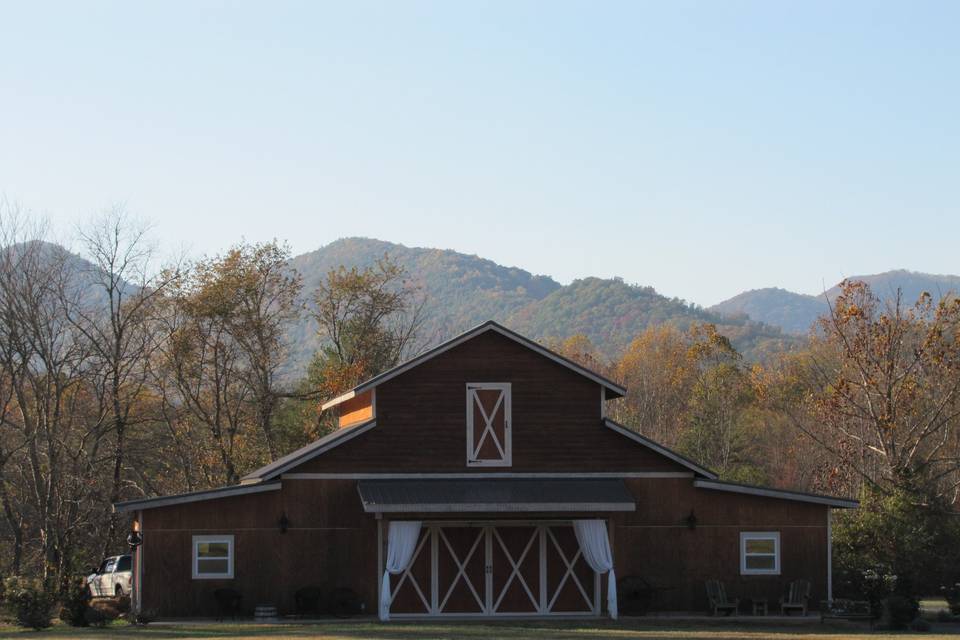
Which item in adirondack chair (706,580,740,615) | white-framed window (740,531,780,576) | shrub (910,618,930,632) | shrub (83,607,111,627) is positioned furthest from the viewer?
white-framed window (740,531,780,576)

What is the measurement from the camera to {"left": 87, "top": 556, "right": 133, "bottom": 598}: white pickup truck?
3309 centimetres

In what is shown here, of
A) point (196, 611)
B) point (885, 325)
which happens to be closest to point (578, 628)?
point (196, 611)

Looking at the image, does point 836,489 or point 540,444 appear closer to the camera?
point 540,444

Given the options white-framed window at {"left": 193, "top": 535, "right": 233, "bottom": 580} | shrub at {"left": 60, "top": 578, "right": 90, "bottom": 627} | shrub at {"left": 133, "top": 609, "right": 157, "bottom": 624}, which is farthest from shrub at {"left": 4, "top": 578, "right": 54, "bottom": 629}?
white-framed window at {"left": 193, "top": 535, "right": 233, "bottom": 580}

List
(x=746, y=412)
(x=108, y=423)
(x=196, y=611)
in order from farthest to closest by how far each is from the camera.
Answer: (x=746, y=412) → (x=108, y=423) → (x=196, y=611)

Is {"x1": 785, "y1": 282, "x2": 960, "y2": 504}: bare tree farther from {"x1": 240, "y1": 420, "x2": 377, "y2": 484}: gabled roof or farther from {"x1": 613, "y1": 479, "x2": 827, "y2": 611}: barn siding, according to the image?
{"x1": 240, "y1": 420, "x2": 377, "y2": 484}: gabled roof

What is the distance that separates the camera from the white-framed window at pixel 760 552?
29688 mm

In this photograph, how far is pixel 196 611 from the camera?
27969mm

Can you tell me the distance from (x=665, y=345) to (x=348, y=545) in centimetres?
5547

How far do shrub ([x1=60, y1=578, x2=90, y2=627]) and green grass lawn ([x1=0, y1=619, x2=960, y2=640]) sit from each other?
30cm

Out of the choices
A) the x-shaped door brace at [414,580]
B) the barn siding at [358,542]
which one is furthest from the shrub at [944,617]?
the x-shaped door brace at [414,580]

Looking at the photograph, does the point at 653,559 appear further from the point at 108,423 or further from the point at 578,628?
the point at 108,423

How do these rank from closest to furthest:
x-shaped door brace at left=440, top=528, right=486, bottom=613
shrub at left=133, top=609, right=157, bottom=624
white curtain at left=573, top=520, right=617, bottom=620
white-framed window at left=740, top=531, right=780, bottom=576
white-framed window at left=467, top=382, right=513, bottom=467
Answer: shrub at left=133, top=609, right=157, bottom=624 → white curtain at left=573, top=520, right=617, bottom=620 → x-shaped door brace at left=440, top=528, right=486, bottom=613 → white-framed window at left=467, top=382, right=513, bottom=467 → white-framed window at left=740, top=531, right=780, bottom=576

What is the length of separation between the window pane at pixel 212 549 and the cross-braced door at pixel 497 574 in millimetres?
3876
